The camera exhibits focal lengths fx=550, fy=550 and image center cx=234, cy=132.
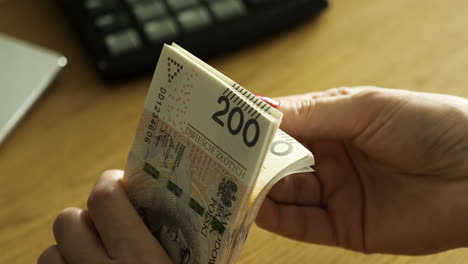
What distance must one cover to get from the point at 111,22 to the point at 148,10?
5 cm

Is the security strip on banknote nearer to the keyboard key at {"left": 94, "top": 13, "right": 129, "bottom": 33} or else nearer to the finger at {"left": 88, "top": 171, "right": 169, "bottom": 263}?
the finger at {"left": 88, "top": 171, "right": 169, "bottom": 263}

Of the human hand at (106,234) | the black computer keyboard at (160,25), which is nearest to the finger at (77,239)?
the human hand at (106,234)

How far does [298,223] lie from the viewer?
1.85 feet

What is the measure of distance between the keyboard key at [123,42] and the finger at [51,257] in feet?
0.88

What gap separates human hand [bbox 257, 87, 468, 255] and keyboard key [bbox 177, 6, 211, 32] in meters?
0.20

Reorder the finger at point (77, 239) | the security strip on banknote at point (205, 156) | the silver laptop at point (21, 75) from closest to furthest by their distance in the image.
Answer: the security strip on banknote at point (205, 156) → the finger at point (77, 239) → the silver laptop at point (21, 75)

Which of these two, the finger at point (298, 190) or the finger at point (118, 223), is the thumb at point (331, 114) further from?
the finger at point (118, 223)

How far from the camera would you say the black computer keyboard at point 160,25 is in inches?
26.9

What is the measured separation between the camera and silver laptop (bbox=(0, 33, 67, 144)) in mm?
640

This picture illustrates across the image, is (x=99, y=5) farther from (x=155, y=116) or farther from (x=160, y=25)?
(x=155, y=116)

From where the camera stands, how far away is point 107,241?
19.3 inches

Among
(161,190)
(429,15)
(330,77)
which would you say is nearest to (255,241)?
(161,190)

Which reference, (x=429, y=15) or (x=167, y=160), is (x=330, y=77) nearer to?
(x=429, y=15)

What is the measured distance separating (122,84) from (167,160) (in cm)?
27
